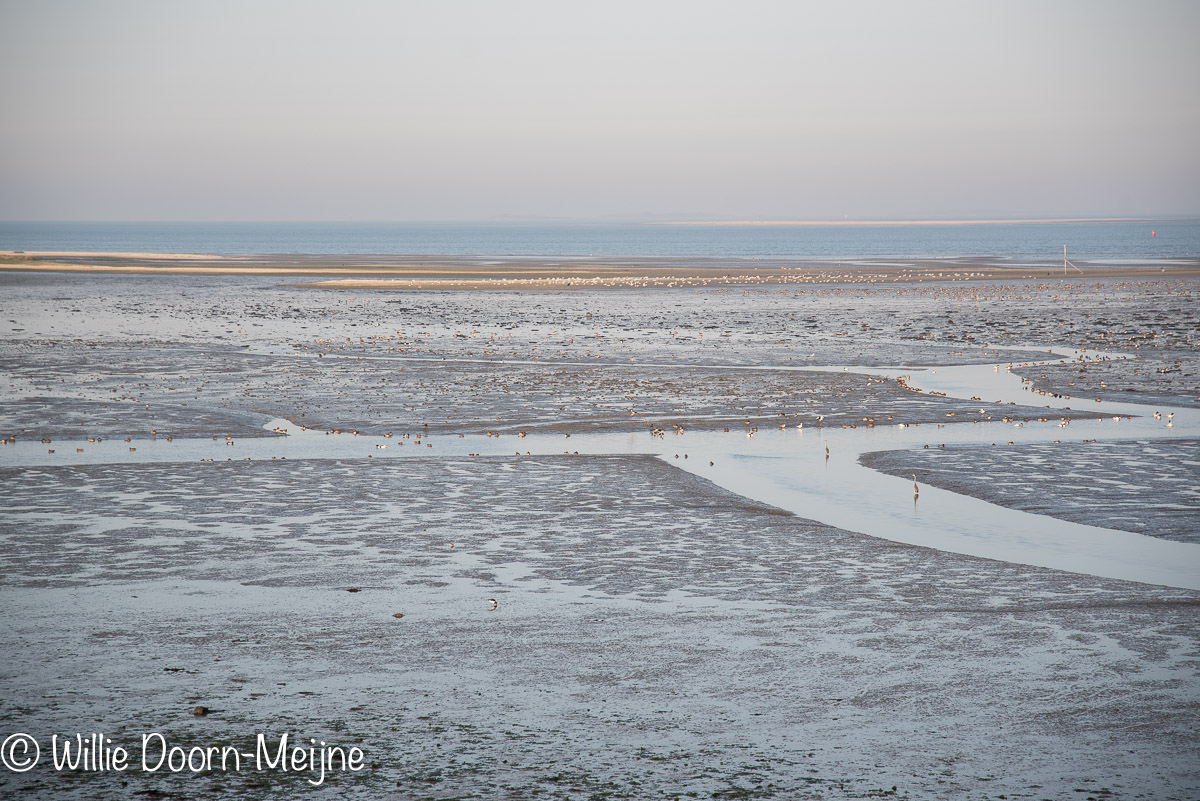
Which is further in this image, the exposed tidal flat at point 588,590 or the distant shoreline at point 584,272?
the distant shoreline at point 584,272

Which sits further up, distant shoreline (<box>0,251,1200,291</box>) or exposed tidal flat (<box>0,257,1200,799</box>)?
distant shoreline (<box>0,251,1200,291</box>)

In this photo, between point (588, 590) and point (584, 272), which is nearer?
point (588, 590)

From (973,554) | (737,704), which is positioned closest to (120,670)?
(737,704)

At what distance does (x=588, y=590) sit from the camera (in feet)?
37.5

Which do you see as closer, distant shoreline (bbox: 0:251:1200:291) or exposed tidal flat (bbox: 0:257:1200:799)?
exposed tidal flat (bbox: 0:257:1200:799)

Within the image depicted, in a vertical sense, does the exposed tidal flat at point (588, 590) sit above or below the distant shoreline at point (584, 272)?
below

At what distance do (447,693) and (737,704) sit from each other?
2204mm

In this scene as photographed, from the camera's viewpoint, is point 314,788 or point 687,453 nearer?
point 314,788

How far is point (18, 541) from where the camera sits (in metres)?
13.2

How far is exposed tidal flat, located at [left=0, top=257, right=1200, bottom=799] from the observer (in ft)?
24.8

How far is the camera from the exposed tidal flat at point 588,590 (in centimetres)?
757

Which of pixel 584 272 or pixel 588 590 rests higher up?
pixel 584 272

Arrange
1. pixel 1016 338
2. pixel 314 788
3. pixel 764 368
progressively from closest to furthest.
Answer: pixel 314 788
pixel 764 368
pixel 1016 338

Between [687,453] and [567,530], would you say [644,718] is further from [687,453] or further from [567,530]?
[687,453]
